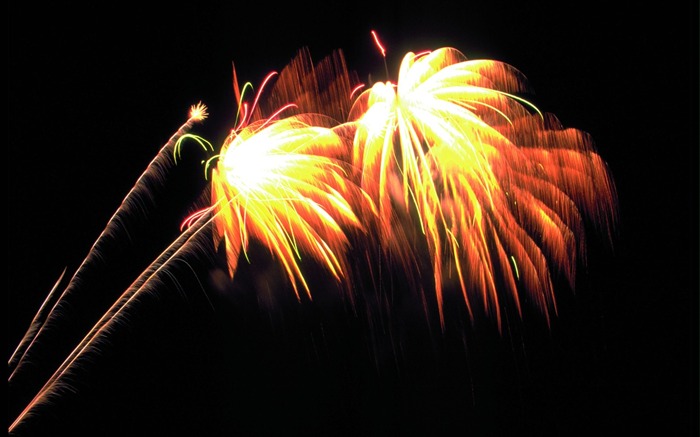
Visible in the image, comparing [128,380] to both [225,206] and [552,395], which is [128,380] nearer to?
[225,206]

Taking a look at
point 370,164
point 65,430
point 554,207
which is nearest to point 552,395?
point 554,207

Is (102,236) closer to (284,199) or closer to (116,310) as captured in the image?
(116,310)

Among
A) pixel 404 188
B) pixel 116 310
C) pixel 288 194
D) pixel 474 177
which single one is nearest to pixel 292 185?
pixel 288 194

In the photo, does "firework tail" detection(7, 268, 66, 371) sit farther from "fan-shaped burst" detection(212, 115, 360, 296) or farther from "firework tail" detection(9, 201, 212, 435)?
"fan-shaped burst" detection(212, 115, 360, 296)

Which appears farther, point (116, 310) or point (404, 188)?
point (404, 188)

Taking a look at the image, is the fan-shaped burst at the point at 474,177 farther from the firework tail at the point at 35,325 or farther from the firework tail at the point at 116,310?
the firework tail at the point at 35,325

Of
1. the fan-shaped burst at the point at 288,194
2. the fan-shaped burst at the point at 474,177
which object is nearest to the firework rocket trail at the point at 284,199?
the fan-shaped burst at the point at 288,194

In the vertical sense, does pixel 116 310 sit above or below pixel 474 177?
below
